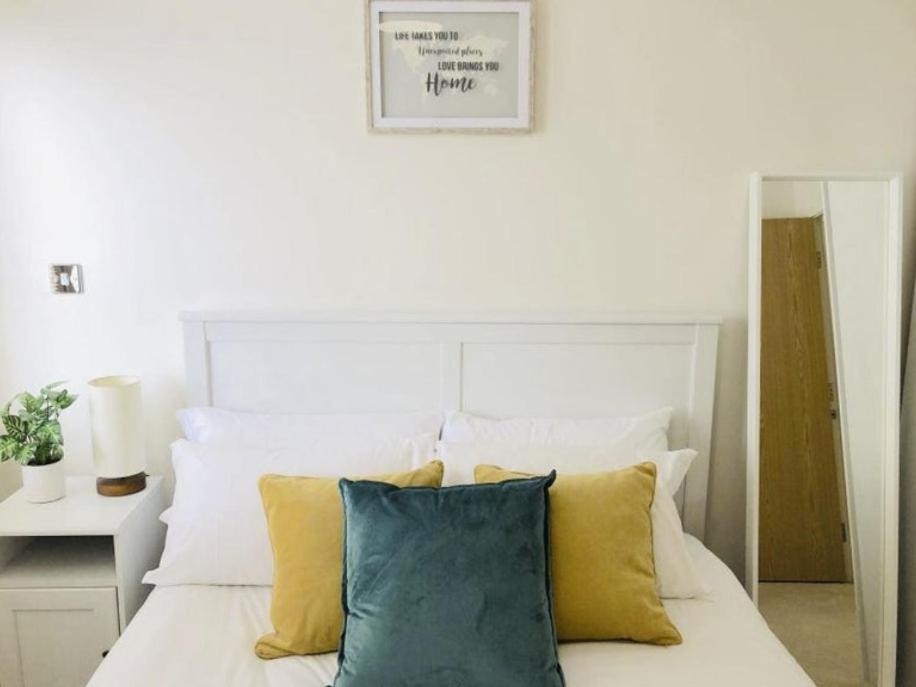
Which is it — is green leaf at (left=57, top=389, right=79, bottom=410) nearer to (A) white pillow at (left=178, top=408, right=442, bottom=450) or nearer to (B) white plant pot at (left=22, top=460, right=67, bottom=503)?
(B) white plant pot at (left=22, top=460, right=67, bottom=503)

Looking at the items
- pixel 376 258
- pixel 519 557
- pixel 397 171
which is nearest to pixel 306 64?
pixel 397 171

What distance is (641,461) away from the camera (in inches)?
73.8

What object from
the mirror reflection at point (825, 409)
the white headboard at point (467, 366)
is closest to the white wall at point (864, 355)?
the mirror reflection at point (825, 409)

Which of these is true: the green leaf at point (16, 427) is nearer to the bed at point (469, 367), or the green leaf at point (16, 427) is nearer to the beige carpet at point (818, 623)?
the bed at point (469, 367)

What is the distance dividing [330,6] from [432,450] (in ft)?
4.28

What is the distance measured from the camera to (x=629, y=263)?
215 cm

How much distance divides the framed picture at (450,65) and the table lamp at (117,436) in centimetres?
106

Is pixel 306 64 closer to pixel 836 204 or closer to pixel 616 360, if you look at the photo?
pixel 616 360

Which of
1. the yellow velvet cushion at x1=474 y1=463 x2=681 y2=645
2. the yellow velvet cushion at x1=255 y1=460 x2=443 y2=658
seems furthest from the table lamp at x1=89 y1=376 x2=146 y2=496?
the yellow velvet cushion at x1=474 y1=463 x2=681 y2=645

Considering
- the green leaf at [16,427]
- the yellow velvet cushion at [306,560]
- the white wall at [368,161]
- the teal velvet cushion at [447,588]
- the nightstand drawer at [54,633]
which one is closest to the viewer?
the teal velvet cushion at [447,588]

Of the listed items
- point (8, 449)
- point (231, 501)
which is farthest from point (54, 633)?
point (231, 501)

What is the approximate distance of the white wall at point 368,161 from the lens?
2.06 m

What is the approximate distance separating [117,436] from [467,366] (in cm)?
102

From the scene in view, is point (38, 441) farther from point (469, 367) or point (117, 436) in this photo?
point (469, 367)
